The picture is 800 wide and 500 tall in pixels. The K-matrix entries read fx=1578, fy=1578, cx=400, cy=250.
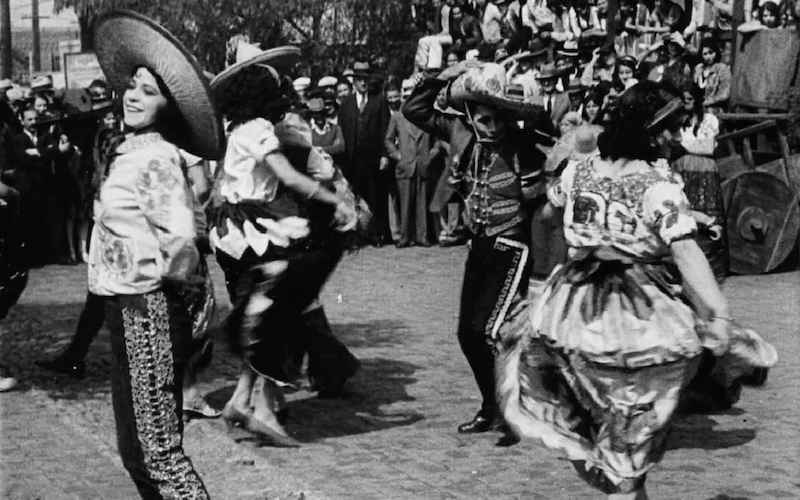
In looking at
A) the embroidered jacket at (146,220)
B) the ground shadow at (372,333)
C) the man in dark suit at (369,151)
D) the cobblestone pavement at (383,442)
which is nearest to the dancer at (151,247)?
the embroidered jacket at (146,220)

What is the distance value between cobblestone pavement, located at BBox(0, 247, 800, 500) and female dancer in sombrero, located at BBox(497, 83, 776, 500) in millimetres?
1010

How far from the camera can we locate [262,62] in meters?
7.96

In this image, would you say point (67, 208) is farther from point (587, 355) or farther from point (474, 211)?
point (587, 355)

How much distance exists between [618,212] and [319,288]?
270 cm

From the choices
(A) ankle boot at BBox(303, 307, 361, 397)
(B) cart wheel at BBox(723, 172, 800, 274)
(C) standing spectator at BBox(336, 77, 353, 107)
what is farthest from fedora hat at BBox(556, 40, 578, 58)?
(A) ankle boot at BBox(303, 307, 361, 397)

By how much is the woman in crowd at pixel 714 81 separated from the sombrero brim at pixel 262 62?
8.04m

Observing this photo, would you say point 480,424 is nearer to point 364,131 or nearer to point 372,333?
point 372,333

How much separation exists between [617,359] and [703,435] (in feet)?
8.14

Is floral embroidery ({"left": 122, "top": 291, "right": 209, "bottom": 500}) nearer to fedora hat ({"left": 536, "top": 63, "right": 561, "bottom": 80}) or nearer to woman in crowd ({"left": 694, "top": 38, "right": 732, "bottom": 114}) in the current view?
fedora hat ({"left": 536, "top": 63, "right": 561, "bottom": 80})

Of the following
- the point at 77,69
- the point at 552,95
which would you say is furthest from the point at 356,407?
the point at 77,69

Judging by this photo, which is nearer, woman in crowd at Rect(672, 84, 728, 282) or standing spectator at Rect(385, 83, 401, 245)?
woman in crowd at Rect(672, 84, 728, 282)

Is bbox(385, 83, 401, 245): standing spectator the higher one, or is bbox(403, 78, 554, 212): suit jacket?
bbox(403, 78, 554, 212): suit jacket

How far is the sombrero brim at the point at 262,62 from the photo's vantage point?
7.86m

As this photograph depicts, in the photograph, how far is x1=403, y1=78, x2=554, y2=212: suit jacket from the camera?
820cm
